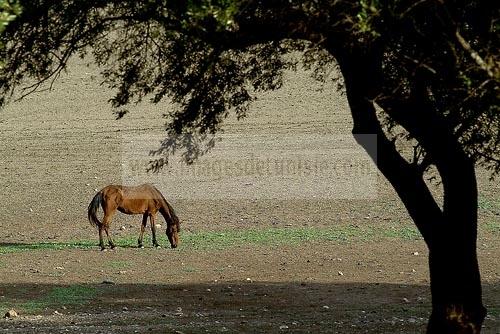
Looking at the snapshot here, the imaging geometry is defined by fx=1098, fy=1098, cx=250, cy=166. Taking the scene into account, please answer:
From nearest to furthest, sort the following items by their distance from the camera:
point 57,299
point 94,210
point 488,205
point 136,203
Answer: point 57,299
point 94,210
point 136,203
point 488,205

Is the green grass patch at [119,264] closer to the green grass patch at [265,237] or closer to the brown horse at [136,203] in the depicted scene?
the green grass patch at [265,237]

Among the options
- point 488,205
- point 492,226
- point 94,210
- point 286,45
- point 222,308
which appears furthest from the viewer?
point 488,205

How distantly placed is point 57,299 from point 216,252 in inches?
185

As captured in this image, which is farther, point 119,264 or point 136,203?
point 136,203

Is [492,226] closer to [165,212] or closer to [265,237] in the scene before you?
[265,237]

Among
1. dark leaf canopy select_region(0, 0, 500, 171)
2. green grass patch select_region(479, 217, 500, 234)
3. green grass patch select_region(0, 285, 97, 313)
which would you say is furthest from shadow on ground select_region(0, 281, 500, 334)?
green grass patch select_region(479, 217, 500, 234)

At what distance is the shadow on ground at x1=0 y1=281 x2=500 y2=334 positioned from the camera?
1232 centimetres

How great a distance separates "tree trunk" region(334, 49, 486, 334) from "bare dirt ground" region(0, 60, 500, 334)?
7.40 ft

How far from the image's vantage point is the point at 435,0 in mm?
7570

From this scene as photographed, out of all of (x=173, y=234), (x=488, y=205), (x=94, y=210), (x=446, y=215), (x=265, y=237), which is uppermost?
(x=446, y=215)

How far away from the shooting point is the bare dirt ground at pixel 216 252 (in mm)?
13305

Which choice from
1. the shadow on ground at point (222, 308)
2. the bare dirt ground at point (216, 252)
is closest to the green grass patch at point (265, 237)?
the bare dirt ground at point (216, 252)

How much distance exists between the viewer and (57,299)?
1466 centimetres

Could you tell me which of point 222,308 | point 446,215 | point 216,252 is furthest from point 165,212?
point 446,215
